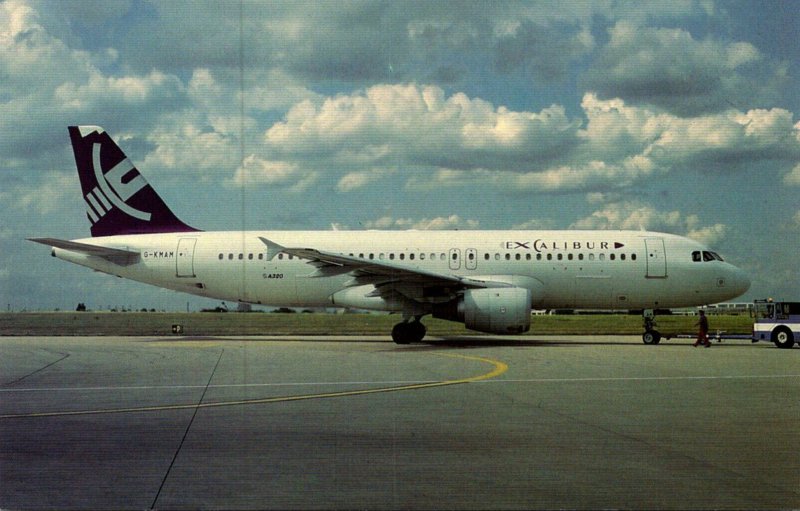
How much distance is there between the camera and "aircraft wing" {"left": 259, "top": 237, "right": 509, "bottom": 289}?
19.8 m

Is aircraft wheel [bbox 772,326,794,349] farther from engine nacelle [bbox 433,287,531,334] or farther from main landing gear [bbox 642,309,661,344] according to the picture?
engine nacelle [bbox 433,287,531,334]

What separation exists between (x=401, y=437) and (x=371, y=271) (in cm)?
1352

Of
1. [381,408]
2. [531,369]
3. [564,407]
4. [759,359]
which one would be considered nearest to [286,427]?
[381,408]

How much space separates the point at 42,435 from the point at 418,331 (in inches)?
613

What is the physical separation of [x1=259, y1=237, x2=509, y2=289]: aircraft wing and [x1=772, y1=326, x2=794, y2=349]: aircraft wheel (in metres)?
8.54

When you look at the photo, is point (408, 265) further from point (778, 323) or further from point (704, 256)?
point (778, 323)

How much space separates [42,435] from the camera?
7531 mm

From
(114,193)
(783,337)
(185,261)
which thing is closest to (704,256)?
(783,337)

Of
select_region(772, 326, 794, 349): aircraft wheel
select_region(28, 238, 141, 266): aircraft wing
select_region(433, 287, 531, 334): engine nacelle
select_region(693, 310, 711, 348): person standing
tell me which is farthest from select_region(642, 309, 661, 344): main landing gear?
select_region(28, 238, 141, 266): aircraft wing

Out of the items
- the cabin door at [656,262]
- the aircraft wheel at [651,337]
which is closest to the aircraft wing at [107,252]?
the cabin door at [656,262]

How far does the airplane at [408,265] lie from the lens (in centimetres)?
2145

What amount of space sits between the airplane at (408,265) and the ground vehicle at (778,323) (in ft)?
3.47

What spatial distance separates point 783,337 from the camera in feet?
73.2

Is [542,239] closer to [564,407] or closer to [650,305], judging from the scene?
[650,305]
